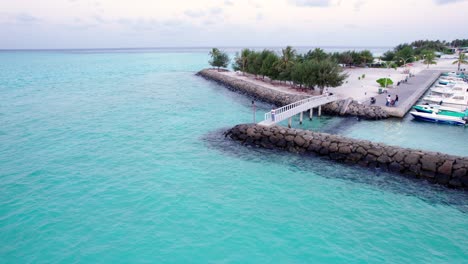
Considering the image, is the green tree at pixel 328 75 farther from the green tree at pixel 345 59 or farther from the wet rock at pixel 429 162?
the green tree at pixel 345 59

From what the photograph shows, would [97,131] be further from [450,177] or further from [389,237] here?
[450,177]

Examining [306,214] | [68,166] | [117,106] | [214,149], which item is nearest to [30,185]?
[68,166]

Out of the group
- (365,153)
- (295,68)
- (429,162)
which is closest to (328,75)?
(295,68)

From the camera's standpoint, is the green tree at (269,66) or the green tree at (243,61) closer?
the green tree at (269,66)

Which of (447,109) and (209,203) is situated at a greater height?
(447,109)

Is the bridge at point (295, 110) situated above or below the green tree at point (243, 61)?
below

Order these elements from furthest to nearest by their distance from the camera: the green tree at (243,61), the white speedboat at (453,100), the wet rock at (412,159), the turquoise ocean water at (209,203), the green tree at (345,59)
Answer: the green tree at (345,59) → the green tree at (243,61) → the white speedboat at (453,100) → the wet rock at (412,159) → the turquoise ocean water at (209,203)

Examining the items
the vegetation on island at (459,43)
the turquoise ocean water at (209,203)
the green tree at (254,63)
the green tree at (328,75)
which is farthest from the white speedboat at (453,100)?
the vegetation on island at (459,43)

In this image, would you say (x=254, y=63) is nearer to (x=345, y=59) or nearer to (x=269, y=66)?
(x=269, y=66)
